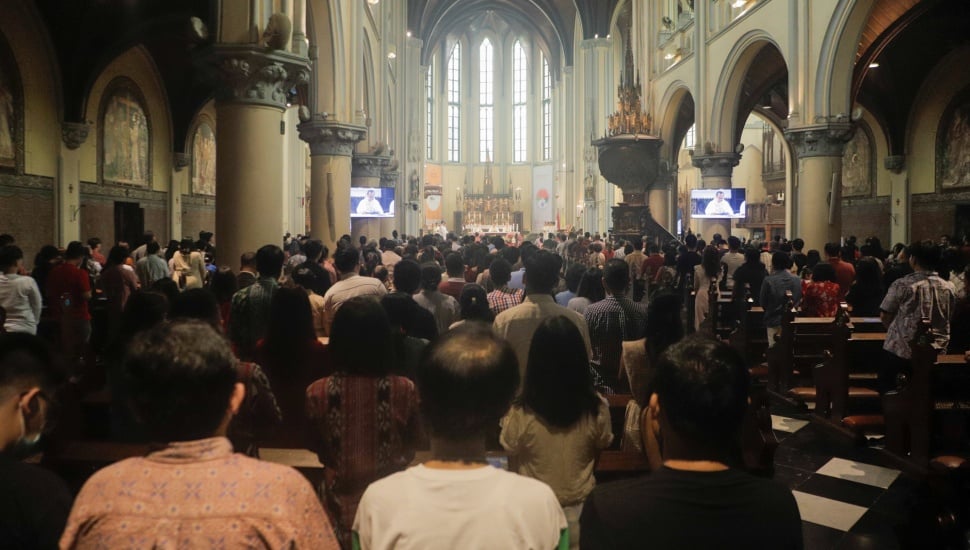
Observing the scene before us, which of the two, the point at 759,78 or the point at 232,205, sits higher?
the point at 759,78

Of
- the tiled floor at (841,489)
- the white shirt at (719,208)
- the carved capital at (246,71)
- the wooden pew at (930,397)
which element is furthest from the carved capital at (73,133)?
the wooden pew at (930,397)

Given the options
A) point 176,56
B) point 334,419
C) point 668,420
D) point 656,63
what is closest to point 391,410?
point 334,419

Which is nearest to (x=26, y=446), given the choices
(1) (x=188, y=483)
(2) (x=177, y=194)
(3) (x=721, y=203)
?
(1) (x=188, y=483)

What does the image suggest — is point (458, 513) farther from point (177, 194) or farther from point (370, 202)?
point (177, 194)

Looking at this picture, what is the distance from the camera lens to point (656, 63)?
2666cm

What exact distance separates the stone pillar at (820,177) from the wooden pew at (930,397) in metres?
10.6

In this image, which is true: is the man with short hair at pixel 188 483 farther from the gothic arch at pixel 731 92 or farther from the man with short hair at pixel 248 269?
the gothic arch at pixel 731 92

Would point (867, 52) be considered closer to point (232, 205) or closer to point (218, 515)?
point (232, 205)

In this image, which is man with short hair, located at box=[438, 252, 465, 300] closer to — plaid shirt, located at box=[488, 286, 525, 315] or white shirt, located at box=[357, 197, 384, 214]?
plaid shirt, located at box=[488, 286, 525, 315]

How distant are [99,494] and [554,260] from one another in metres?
3.91

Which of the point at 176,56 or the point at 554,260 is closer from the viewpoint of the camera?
the point at 554,260

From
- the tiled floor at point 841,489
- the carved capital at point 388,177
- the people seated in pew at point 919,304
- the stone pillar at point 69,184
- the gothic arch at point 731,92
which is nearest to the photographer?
the tiled floor at point 841,489

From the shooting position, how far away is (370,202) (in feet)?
61.4

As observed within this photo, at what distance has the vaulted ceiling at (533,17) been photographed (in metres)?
33.5
